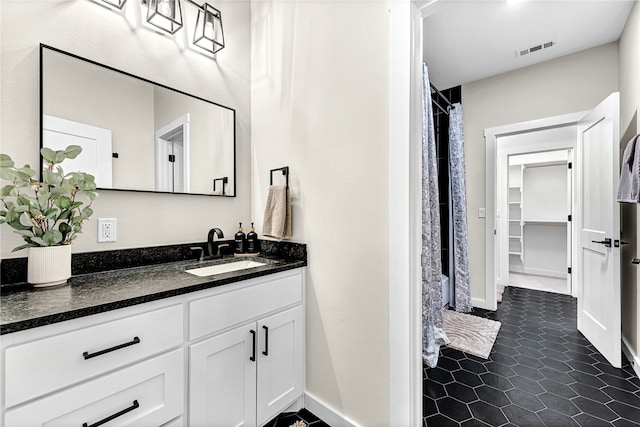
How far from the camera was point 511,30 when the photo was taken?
8.03 feet

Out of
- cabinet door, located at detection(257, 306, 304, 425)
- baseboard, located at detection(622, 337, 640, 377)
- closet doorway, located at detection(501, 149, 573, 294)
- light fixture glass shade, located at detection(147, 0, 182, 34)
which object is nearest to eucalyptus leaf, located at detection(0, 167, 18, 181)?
light fixture glass shade, located at detection(147, 0, 182, 34)

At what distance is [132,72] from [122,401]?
5.10 feet

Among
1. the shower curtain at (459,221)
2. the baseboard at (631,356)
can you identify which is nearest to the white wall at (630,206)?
the baseboard at (631,356)

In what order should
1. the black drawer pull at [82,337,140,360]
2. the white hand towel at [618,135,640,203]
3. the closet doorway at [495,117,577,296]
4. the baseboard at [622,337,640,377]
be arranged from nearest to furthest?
the black drawer pull at [82,337,140,360]
the white hand towel at [618,135,640,203]
the baseboard at [622,337,640,377]
the closet doorway at [495,117,577,296]

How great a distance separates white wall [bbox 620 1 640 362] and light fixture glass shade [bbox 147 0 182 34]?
10.0ft

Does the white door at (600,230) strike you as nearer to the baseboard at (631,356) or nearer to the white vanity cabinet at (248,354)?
the baseboard at (631,356)

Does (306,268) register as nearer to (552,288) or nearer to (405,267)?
(405,267)

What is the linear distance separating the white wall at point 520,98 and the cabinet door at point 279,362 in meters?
2.68

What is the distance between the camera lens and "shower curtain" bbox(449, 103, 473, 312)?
3244mm

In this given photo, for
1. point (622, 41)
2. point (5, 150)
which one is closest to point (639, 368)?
point (622, 41)

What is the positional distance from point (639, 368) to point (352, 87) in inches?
106

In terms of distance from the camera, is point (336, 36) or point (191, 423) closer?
point (191, 423)

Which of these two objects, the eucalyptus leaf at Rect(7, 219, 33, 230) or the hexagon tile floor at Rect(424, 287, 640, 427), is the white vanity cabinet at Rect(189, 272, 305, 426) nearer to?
the eucalyptus leaf at Rect(7, 219, 33, 230)

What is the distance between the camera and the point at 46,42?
1.30 meters
